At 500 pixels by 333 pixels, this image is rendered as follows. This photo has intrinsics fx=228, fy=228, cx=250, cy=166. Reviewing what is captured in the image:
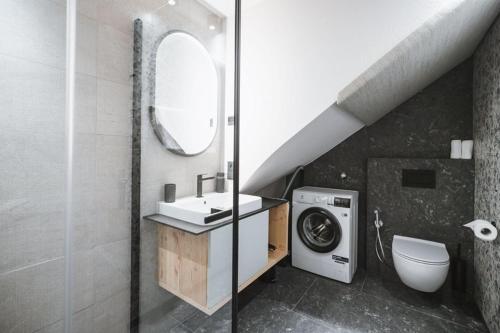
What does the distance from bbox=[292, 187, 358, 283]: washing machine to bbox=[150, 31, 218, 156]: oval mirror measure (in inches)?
58.5

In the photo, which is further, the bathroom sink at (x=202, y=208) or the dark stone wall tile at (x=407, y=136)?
the dark stone wall tile at (x=407, y=136)

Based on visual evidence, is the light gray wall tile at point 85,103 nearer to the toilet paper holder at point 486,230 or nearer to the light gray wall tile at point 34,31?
the light gray wall tile at point 34,31

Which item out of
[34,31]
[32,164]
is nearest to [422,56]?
[34,31]

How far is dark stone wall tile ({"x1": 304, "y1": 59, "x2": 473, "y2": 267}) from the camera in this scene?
2223 mm

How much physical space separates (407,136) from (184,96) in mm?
2326

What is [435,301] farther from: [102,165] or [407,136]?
[102,165]

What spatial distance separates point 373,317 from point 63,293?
2.11 metres

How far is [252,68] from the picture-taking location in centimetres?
195

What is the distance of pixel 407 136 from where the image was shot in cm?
244

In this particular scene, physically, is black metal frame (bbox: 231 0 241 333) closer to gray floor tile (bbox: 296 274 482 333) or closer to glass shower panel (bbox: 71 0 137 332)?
glass shower panel (bbox: 71 0 137 332)

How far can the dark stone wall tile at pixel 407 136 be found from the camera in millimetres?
2223

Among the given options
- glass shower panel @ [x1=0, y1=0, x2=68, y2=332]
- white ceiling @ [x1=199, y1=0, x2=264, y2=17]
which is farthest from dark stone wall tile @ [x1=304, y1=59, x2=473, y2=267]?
glass shower panel @ [x1=0, y1=0, x2=68, y2=332]

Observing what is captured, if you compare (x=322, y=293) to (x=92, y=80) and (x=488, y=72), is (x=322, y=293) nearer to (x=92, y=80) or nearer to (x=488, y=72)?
(x=488, y=72)

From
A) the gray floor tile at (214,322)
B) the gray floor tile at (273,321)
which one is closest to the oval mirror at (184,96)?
the gray floor tile at (214,322)
